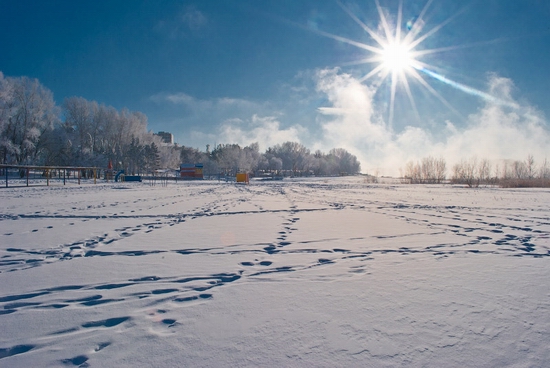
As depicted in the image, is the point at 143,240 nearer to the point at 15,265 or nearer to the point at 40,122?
the point at 15,265

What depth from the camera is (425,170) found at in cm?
5744

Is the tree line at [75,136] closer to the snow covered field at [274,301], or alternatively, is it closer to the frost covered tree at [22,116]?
the frost covered tree at [22,116]

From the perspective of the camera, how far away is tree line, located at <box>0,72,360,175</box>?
118 feet

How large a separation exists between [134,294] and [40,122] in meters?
48.8

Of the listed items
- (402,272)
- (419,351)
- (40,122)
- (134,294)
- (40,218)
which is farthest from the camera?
(40,122)

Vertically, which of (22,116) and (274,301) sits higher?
(22,116)

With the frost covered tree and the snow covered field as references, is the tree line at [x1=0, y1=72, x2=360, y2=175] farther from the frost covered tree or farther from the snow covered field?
the snow covered field

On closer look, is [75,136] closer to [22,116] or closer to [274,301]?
[22,116]

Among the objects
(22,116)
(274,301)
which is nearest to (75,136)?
(22,116)

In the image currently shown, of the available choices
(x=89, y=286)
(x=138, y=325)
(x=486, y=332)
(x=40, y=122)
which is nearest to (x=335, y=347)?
(x=486, y=332)

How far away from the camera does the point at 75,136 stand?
48.9 metres

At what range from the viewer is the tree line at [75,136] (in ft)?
118

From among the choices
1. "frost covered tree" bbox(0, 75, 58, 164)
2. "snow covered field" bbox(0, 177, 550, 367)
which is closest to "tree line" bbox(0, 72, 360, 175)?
"frost covered tree" bbox(0, 75, 58, 164)

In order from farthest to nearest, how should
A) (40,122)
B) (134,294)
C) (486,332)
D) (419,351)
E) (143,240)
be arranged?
1. (40,122)
2. (143,240)
3. (134,294)
4. (486,332)
5. (419,351)
